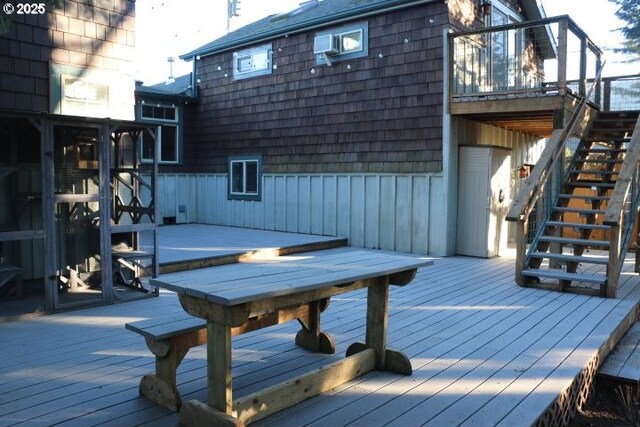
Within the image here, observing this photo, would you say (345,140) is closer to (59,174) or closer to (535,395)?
(59,174)

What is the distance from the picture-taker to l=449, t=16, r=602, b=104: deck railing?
748cm

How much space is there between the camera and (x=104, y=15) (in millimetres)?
6137

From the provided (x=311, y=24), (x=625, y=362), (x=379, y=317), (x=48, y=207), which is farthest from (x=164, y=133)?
(x=625, y=362)

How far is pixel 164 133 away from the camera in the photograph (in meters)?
12.4

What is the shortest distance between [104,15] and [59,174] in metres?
1.88

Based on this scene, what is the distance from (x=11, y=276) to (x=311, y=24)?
7173 millimetres

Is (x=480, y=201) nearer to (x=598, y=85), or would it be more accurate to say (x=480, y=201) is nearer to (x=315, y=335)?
(x=598, y=85)

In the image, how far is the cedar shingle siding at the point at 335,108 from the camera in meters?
8.90

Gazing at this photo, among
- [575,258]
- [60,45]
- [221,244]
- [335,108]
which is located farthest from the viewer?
[335,108]

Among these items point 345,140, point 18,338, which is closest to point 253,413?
point 18,338

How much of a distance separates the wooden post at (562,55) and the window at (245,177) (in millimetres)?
6188

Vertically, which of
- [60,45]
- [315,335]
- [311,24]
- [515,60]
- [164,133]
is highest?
[311,24]

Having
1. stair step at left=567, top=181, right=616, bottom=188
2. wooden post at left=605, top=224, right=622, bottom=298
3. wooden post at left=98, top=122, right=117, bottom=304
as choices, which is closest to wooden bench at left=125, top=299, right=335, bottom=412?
wooden post at left=98, top=122, right=117, bottom=304

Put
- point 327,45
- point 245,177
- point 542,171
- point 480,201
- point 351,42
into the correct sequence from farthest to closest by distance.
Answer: point 245,177 → point 327,45 → point 351,42 → point 480,201 → point 542,171
